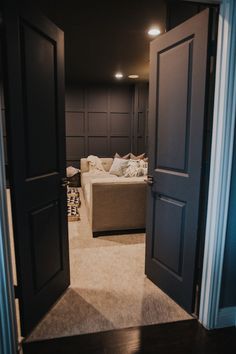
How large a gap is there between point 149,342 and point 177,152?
135 centimetres

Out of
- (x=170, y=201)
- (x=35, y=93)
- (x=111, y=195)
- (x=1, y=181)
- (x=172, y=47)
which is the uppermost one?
(x=172, y=47)

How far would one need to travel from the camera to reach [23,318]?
A: 1.67 meters

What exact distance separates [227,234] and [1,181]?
1.48 metres

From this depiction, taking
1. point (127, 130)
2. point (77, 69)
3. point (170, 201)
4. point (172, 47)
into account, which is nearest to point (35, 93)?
point (172, 47)

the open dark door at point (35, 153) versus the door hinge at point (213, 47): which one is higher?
the door hinge at point (213, 47)

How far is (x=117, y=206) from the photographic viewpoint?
131 inches

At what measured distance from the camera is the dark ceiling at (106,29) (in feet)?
8.07

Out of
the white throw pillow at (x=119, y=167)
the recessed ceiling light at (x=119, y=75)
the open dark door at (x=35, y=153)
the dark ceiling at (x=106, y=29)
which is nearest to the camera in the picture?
the open dark door at (x=35, y=153)

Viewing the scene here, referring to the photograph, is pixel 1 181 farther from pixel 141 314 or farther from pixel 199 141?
pixel 141 314

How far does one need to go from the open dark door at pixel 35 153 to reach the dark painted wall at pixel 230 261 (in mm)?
1277

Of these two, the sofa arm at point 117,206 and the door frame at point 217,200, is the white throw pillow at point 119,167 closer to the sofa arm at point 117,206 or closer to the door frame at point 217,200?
the sofa arm at point 117,206

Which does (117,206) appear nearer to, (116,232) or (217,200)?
(116,232)

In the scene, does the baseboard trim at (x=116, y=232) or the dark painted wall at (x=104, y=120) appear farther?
the dark painted wall at (x=104, y=120)

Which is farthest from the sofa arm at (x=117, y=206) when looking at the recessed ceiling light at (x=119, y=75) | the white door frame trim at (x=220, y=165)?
the recessed ceiling light at (x=119, y=75)
